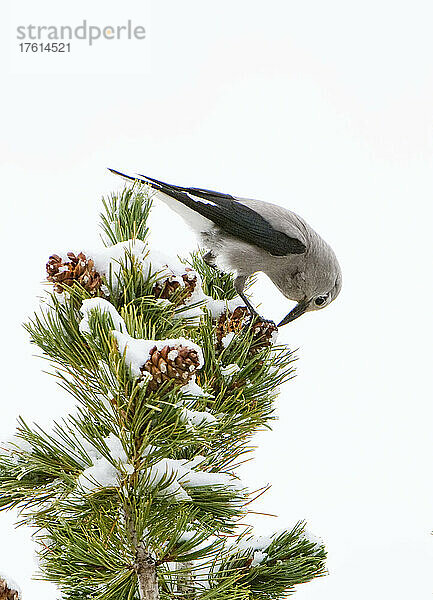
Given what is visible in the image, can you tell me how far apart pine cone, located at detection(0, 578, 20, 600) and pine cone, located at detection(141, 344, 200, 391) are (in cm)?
33

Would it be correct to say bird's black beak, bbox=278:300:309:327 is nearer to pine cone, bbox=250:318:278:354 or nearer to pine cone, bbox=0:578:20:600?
pine cone, bbox=250:318:278:354

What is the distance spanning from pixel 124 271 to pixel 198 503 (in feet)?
0.84

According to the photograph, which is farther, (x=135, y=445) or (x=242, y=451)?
(x=242, y=451)

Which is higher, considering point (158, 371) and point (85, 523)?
point (158, 371)

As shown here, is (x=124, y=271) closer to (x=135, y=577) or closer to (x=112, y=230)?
(x=112, y=230)

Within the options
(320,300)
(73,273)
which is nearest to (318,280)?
(320,300)

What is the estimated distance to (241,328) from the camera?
2.62ft

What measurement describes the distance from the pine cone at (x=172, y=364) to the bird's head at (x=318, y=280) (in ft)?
1.63

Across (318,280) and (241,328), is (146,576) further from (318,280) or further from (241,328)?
(318,280)

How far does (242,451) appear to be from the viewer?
810mm

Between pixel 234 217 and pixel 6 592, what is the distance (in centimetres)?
60

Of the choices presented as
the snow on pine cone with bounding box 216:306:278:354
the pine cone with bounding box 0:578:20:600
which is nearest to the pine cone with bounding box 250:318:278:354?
the snow on pine cone with bounding box 216:306:278:354

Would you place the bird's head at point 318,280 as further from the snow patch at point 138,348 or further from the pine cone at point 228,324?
the snow patch at point 138,348

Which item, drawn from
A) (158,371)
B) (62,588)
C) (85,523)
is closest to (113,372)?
(158,371)
